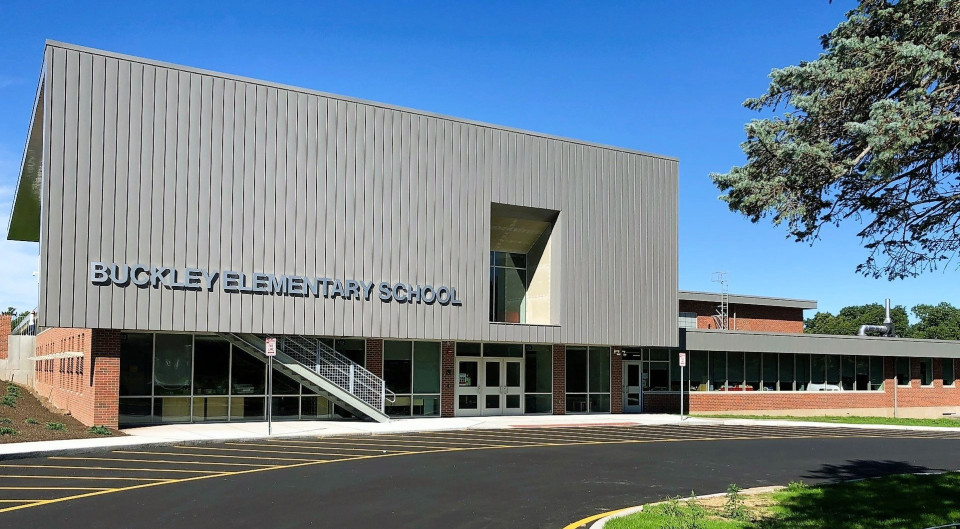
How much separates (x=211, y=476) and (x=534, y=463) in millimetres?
6364

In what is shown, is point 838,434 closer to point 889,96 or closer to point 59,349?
point 889,96

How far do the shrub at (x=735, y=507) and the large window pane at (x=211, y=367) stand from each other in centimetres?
1812

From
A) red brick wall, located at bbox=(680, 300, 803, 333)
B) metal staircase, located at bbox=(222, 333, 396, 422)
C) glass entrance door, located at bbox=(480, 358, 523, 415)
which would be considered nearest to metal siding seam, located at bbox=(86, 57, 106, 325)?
metal staircase, located at bbox=(222, 333, 396, 422)

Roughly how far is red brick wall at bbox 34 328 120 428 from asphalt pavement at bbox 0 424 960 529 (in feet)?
13.8

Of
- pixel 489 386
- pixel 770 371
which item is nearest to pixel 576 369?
pixel 489 386

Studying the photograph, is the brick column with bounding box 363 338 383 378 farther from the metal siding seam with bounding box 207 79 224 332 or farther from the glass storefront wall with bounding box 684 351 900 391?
the glass storefront wall with bounding box 684 351 900 391

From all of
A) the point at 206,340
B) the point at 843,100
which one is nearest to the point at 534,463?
the point at 843,100

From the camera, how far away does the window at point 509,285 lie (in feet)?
105

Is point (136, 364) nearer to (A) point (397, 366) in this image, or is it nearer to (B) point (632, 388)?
(A) point (397, 366)

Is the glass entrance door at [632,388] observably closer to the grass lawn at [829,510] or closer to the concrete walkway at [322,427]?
the concrete walkway at [322,427]

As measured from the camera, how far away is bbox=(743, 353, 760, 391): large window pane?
3766cm

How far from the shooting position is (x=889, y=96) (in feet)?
35.3

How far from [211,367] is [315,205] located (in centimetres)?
596

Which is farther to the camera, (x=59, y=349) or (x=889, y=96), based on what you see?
(x=59, y=349)
